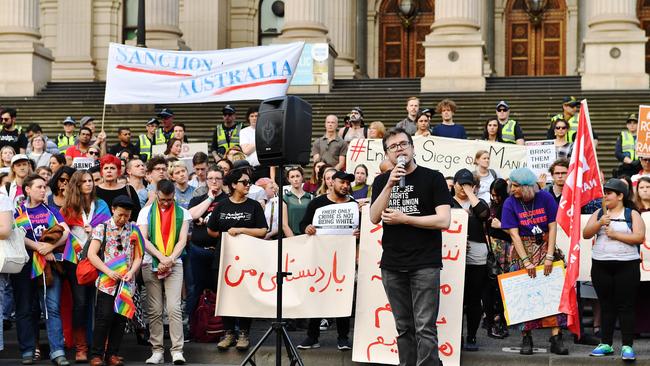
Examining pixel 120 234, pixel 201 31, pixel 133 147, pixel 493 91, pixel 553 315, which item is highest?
pixel 201 31

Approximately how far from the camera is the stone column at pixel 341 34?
31141 mm

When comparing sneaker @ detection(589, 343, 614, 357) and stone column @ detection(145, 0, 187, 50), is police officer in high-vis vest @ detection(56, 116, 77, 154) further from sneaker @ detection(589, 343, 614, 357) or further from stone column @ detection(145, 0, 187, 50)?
stone column @ detection(145, 0, 187, 50)

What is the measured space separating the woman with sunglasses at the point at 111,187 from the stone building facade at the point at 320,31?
1611 cm

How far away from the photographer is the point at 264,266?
40.3 feet

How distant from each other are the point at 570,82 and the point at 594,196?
52.3 ft

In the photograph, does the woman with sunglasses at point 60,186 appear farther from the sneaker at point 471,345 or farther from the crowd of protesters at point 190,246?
the sneaker at point 471,345

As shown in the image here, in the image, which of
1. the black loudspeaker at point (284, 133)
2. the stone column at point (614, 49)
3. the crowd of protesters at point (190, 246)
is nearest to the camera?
the black loudspeaker at point (284, 133)

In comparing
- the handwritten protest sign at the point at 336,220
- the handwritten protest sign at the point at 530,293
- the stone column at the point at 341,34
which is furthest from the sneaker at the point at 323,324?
the stone column at the point at 341,34

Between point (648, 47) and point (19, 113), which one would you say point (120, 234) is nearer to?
point (19, 113)

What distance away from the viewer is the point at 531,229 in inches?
463

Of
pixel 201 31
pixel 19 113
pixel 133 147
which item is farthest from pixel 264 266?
pixel 201 31

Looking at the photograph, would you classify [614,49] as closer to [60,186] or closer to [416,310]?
[60,186]

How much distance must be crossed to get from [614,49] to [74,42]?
16.8m

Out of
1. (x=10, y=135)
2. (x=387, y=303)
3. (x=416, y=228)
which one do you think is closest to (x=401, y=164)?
(x=416, y=228)
